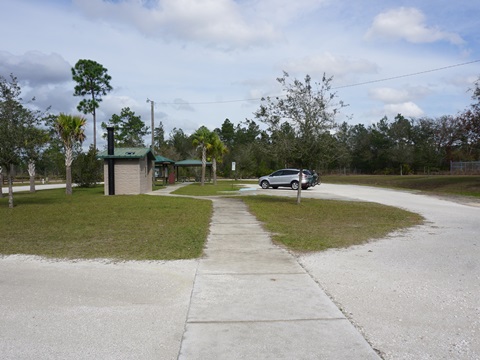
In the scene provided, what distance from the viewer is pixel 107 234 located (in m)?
9.73

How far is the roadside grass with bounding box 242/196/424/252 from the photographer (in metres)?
8.91

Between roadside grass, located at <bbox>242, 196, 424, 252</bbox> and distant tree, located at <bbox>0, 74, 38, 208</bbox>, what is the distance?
9.43 m

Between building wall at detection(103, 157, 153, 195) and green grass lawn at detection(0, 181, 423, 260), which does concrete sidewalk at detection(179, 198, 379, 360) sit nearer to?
green grass lawn at detection(0, 181, 423, 260)

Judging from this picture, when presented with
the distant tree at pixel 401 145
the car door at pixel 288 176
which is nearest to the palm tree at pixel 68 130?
the car door at pixel 288 176

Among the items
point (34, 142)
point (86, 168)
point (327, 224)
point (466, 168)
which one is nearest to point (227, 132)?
point (466, 168)

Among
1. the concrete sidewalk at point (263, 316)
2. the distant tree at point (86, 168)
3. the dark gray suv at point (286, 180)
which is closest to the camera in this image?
the concrete sidewalk at point (263, 316)

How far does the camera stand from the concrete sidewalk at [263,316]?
3656 millimetres

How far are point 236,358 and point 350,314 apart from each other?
157cm

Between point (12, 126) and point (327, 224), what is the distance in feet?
41.4

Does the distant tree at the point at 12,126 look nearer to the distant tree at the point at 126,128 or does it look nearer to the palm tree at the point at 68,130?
the palm tree at the point at 68,130

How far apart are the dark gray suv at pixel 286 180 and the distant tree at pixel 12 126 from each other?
725 inches

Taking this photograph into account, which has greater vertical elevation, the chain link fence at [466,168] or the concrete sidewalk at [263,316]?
the chain link fence at [466,168]

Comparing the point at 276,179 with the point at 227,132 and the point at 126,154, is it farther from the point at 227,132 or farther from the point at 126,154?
the point at 227,132

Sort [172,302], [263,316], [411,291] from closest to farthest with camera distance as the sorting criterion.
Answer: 1. [263,316]
2. [172,302]
3. [411,291]
